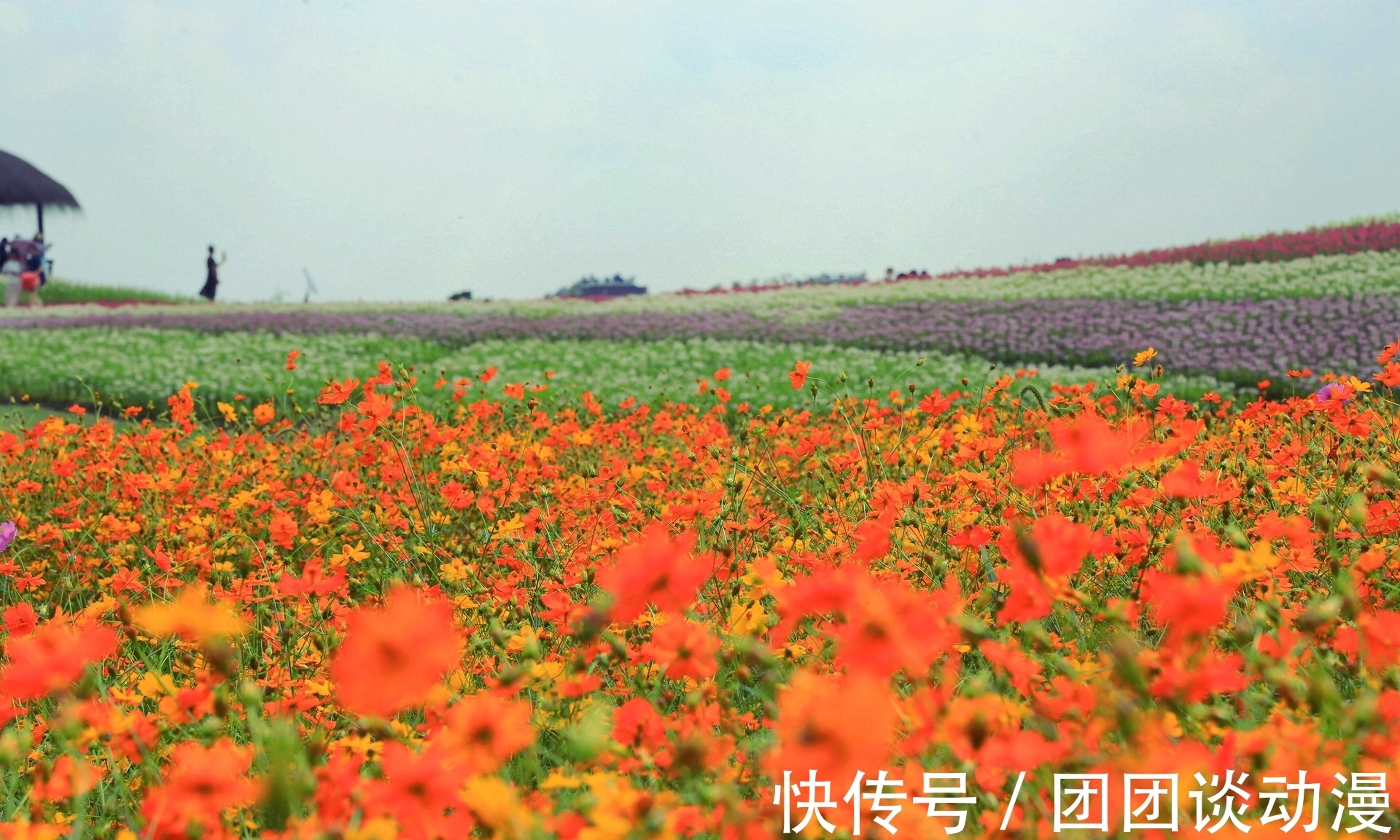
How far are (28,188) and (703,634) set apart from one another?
31859mm

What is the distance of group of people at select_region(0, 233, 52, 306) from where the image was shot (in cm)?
2420

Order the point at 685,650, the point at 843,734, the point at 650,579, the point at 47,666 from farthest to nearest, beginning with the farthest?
the point at 685,650 → the point at 47,666 → the point at 650,579 → the point at 843,734

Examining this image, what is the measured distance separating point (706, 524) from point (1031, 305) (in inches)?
405

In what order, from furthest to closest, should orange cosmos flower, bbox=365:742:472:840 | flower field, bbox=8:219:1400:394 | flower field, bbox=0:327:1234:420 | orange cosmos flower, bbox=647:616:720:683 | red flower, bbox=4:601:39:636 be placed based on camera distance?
1. flower field, bbox=8:219:1400:394
2. flower field, bbox=0:327:1234:420
3. red flower, bbox=4:601:39:636
4. orange cosmos flower, bbox=647:616:720:683
5. orange cosmos flower, bbox=365:742:472:840

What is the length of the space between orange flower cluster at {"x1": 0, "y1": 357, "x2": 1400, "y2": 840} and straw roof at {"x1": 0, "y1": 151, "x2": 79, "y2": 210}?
27.8 m

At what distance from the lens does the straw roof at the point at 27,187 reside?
85.9 feet

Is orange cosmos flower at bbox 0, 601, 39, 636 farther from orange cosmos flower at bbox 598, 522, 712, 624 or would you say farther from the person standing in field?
the person standing in field

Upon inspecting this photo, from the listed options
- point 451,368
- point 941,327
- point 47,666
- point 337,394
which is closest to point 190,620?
point 47,666

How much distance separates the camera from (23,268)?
85.3 feet

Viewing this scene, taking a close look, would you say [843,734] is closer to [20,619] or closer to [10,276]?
[20,619]

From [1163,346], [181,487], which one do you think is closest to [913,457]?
[181,487]

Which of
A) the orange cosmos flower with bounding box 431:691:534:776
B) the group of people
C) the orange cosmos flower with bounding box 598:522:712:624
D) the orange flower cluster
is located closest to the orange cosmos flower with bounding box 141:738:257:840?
the orange flower cluster

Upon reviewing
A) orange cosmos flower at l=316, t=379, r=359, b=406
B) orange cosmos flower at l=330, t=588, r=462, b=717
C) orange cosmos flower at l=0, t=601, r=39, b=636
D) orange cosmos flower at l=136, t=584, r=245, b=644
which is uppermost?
orange cosmos flower at l=316, t=379, r=359, b=406

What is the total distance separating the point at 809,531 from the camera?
2.53 metres
